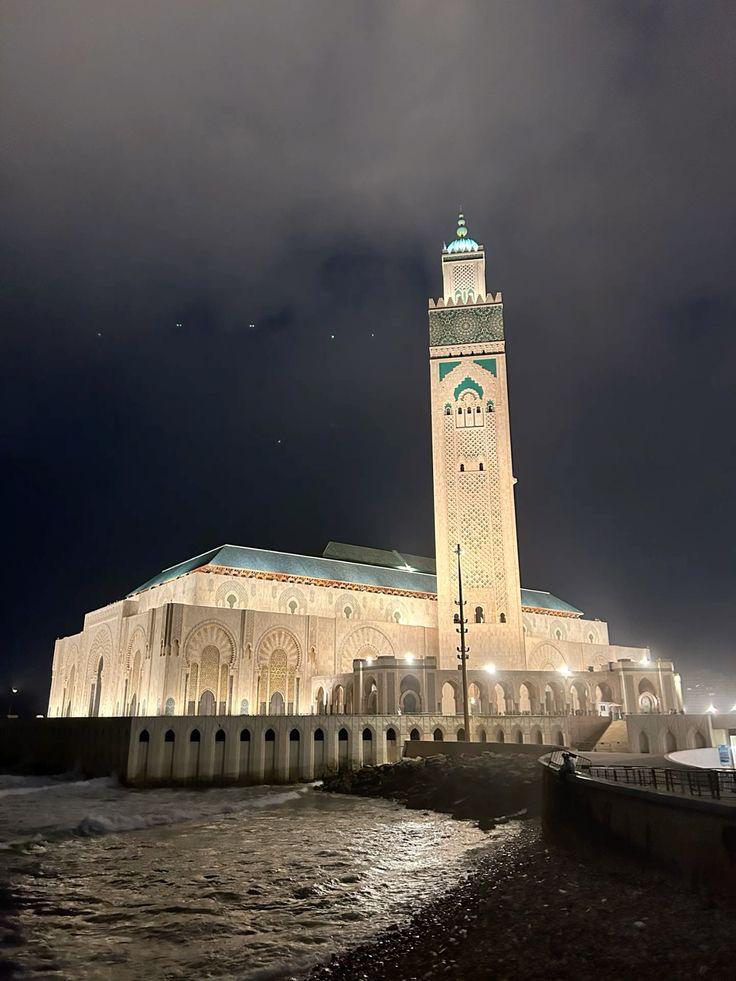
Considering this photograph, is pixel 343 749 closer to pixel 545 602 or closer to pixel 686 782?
pixel 686 782

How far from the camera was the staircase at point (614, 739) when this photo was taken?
30.4m

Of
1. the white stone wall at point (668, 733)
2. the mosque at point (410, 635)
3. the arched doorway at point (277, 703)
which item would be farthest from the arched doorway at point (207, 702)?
the white stone wall at point (668, 733)

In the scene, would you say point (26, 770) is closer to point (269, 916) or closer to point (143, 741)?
point (143, 741)

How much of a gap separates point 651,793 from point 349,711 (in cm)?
3246

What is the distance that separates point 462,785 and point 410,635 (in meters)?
27.1

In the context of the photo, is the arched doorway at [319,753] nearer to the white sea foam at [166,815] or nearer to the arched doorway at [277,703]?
the white sea foam at [166,815]

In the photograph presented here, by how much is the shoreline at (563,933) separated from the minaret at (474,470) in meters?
30.3

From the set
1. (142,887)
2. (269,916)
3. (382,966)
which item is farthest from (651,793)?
(142,887)

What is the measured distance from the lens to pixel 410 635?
51.0 metres

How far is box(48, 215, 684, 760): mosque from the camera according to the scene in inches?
1538

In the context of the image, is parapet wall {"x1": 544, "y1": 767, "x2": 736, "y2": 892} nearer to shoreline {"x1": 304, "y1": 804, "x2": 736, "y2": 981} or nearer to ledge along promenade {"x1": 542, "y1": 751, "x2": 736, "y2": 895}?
ledge along promenade {"x1": 542, "y1": 751, "x2": 736, "y2": 895}

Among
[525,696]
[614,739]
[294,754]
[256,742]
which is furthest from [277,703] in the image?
[614,739]

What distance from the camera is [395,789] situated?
2680 centimetres

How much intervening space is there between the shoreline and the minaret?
99.3ft
